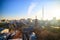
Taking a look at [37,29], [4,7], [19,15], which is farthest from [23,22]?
[4,7]

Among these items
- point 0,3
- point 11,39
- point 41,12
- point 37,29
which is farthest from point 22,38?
point 0,3

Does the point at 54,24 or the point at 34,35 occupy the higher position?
the point at 54,24

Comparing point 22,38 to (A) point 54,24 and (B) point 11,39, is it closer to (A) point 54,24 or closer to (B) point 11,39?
(B) point 11,39

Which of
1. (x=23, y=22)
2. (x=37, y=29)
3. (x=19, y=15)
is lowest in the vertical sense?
(x=37, y=29)

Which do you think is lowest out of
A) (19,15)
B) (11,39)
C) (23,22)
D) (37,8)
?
(11,39)

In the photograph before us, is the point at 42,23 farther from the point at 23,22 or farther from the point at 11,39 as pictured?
the point at 11,39

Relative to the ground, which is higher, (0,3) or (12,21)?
(0,3)
